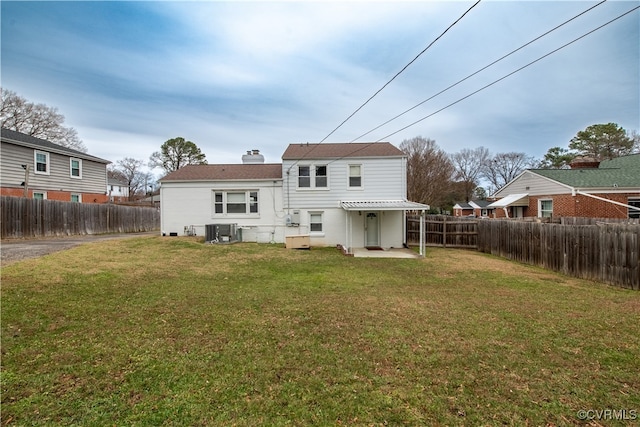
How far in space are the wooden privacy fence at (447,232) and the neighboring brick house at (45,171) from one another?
2219 cm

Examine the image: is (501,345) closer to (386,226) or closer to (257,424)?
(257,424)

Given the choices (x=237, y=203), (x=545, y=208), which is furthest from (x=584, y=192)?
(x=237, y=203)

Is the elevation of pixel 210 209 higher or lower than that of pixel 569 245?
higher

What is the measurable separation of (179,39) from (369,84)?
21.4 feet

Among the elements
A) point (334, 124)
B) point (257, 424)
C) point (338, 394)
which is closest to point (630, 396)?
point (338, 394)

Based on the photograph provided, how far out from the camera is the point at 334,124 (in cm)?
1334

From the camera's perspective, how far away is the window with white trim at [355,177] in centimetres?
1619

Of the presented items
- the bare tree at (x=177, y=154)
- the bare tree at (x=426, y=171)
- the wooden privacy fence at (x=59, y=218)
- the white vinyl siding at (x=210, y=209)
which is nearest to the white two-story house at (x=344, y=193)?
the white vinyl siding at (x=210, y=209)

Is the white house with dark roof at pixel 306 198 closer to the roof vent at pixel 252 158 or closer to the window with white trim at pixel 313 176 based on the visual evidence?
the window with white trim at pixel 313 176

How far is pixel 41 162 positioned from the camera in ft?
59.9

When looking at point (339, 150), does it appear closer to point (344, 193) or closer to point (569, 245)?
point (344, 193)

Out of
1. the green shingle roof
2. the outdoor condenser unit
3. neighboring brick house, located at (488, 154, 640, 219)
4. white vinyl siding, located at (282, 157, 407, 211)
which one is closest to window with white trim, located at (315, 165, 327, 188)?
white vinyl siding, located at (282, 157, 407, 211)

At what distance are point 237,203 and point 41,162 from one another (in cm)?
1297

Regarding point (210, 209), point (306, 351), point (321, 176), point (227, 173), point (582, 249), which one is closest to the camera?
point (306, 351)
